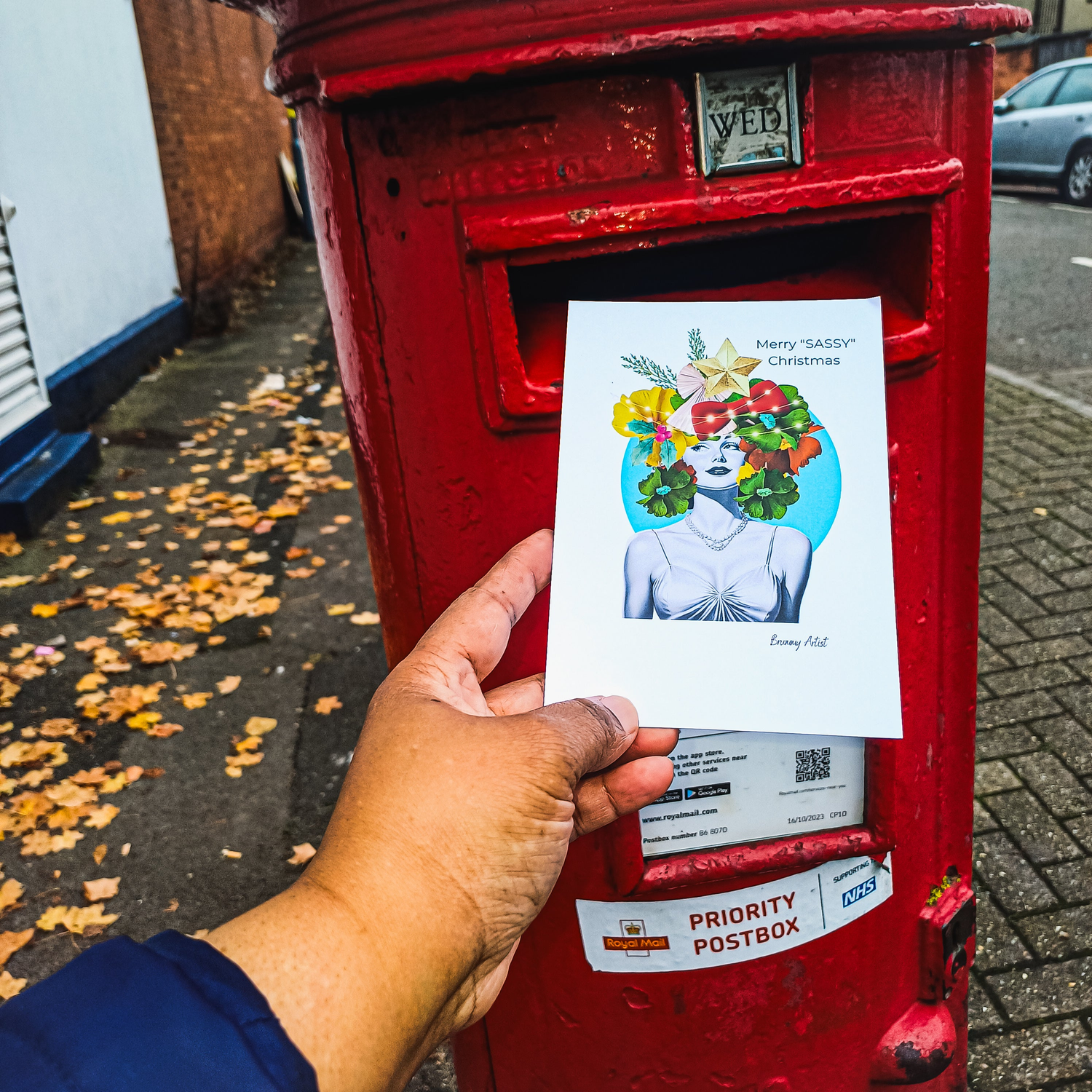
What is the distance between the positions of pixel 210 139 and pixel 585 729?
33.3 ft

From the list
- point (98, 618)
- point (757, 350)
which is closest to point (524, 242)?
point (757, 350)

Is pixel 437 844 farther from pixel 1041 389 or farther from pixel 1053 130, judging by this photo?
pixel 1053 130

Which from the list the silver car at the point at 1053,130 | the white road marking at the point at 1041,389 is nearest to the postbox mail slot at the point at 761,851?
the white road marking at the point at 1041,389

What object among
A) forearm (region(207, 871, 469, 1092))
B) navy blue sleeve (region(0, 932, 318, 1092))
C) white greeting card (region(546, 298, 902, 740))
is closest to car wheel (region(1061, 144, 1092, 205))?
white greeting card (region(546, 298, 902, 740))

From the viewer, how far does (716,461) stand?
1.14m

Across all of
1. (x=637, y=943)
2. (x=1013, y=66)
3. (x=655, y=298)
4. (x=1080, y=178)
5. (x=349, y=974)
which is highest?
(x=1013, y=66)

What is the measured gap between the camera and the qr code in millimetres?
1247

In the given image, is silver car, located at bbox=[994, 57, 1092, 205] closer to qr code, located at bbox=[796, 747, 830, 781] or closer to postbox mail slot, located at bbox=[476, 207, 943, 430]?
postbox mail slot, located at bbox=[476, 207, 943, 430]

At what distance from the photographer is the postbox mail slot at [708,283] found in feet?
3.60

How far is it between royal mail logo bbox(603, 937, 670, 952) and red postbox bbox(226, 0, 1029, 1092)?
48 millimetres

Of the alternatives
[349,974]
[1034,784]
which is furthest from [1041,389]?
[349,974]

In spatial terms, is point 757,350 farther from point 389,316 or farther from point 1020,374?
point 1020,374

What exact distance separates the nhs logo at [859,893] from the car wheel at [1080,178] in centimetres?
1230

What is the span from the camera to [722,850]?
127 centimetres
